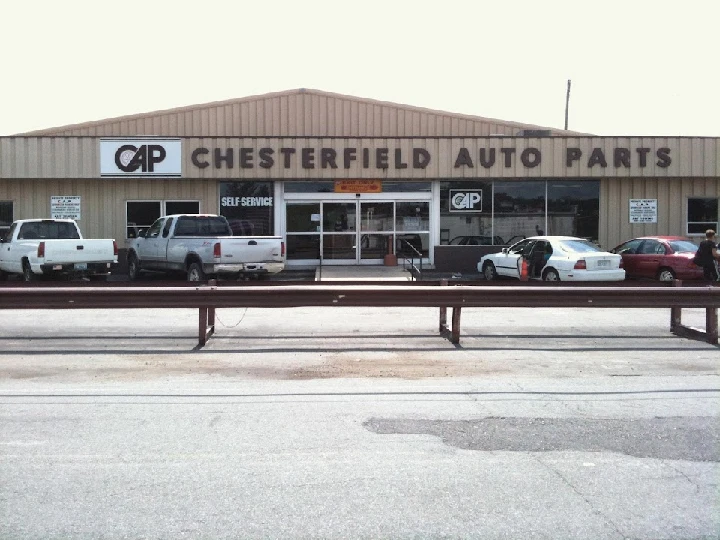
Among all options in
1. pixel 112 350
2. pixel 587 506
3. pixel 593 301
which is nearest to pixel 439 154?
pixel 593 301

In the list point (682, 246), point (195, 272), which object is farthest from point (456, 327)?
point (682, 246)

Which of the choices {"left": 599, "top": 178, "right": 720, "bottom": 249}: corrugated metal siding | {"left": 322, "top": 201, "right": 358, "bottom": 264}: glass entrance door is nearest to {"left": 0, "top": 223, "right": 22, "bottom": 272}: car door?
{"left": 322, "top": 201, "right": 358, "bottom": 264}: glass entrance door

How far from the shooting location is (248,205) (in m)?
28.4

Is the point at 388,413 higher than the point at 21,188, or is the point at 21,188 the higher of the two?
the point at 21,188

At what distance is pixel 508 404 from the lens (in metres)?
7.95

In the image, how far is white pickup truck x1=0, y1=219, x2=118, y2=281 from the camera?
20953mm

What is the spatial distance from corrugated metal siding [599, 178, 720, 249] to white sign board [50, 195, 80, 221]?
698 inches

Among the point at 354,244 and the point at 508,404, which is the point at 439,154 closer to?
the point at 354,244

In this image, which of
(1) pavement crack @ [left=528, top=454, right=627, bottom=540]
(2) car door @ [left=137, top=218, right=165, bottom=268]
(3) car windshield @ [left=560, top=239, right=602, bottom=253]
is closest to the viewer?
(1) pavement crack @ [left=528, top=454, right=627, bottom=540]

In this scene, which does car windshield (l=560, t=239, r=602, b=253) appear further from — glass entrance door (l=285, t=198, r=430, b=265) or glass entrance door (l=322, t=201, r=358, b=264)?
glass entrance door (l=322, t=201, r=358, b=264)

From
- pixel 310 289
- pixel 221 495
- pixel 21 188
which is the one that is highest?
pixel 21 188

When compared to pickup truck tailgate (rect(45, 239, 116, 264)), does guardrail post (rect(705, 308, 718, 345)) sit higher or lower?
lower

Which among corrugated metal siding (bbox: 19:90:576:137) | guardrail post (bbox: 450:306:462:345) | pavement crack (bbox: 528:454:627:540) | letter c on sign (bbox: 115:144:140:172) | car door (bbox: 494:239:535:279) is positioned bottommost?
pavement crack (bbox: 528:454:627:540)

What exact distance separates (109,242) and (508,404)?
15935 mm
